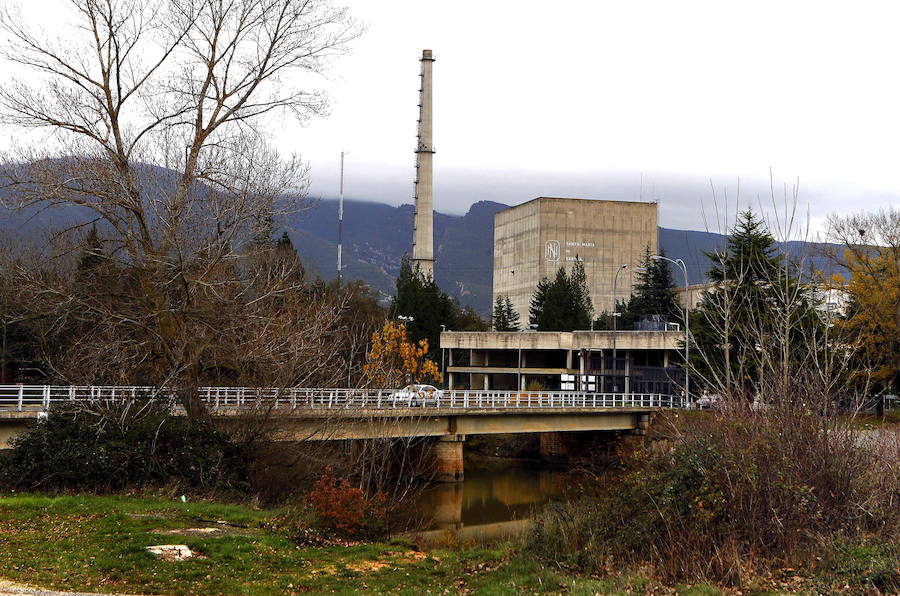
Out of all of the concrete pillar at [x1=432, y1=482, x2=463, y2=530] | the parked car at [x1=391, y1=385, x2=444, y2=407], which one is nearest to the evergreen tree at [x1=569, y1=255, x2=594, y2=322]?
the parked car at [x1=391, y1=385, x2=444, y2=407]

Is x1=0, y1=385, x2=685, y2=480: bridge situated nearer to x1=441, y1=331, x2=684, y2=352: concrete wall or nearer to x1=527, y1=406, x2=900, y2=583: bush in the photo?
x1=527, y1=406, x2=900, y2=583: bush

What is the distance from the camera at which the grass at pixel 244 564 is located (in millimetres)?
14539

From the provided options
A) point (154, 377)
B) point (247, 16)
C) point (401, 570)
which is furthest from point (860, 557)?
point (247, 16)

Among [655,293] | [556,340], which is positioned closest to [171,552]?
[556,340]

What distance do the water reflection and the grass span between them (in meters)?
13.6

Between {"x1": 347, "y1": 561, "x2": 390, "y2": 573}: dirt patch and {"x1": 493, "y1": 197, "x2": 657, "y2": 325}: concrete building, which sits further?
{"x1": 493, "y1": 197, "x2": 657, "y2": 325}: concrete building

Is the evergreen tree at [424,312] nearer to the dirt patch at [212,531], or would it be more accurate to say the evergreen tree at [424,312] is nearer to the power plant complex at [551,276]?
the power plant complex at [551,276]

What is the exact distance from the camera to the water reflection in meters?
35.8

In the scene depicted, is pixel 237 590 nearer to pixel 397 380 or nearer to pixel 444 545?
pixel 444 545

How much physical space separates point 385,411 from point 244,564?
647 inches

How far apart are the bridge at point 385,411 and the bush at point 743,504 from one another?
1112cm

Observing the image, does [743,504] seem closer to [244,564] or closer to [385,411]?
[244,564]

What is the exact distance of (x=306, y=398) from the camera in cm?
3816

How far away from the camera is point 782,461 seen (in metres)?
16.5
